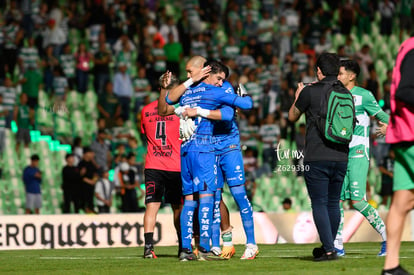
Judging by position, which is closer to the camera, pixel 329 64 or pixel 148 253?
pixel 329 64

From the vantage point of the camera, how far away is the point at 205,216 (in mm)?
10109

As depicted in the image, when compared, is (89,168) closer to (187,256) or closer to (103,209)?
(103,209)

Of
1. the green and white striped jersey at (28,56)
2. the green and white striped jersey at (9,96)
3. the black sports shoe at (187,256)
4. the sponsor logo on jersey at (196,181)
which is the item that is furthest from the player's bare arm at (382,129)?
the green and white striped jersey at (28,56)

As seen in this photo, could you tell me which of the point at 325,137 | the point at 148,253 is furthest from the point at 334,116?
the point at 148,253

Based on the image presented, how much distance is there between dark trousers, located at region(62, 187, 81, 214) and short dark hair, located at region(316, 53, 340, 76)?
9806 mm

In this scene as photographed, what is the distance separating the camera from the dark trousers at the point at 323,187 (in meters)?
9.47

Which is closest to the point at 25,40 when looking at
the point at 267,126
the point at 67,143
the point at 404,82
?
the point at 67,143

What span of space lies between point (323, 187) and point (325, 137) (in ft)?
1.70

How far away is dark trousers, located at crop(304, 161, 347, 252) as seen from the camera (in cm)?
947

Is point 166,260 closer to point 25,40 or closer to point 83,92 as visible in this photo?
point 83,92

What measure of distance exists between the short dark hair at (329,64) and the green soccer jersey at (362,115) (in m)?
1.42

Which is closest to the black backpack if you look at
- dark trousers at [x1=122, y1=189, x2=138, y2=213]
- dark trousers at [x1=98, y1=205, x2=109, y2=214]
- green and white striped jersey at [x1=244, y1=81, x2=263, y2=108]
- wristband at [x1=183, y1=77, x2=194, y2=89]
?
wristband at [x1=183, y1=77, x2=194, y2=89]

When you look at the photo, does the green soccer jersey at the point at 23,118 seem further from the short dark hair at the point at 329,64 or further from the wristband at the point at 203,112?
the short dark hair at the point at 329,64

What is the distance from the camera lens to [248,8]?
2753 cm
